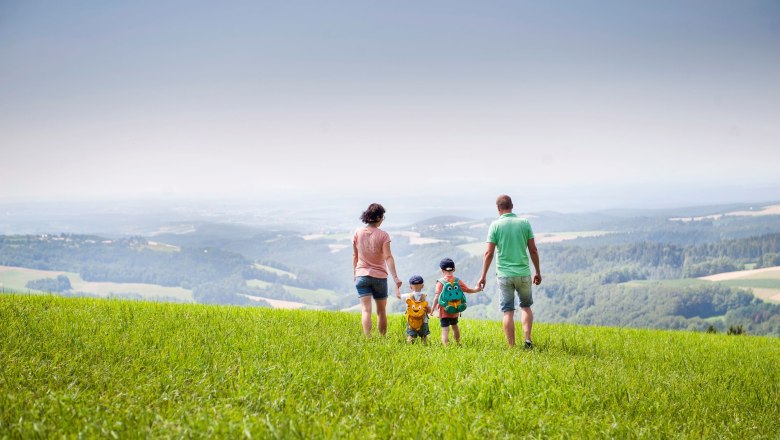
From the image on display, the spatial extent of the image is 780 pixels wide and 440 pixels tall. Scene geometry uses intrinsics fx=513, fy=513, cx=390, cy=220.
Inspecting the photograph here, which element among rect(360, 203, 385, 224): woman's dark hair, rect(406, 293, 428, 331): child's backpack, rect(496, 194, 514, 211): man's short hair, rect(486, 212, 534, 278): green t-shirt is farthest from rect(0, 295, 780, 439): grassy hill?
rect(496, 194, 514, 211): man's short hair

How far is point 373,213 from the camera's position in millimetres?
10336

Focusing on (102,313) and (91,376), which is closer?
(91,376)

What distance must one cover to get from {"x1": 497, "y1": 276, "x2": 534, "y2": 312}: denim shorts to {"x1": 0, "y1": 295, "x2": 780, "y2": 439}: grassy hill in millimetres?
1264

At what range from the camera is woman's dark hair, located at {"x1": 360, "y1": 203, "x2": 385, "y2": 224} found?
1034 cm

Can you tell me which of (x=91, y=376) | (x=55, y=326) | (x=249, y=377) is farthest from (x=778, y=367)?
(x=55, y=326)

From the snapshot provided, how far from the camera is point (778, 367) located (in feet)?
35.6

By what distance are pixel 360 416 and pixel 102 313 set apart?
7408mm

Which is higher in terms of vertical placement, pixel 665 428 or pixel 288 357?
pixel 288 357

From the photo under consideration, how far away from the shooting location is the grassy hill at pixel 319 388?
16.0 ft

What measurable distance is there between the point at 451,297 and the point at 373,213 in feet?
7.68

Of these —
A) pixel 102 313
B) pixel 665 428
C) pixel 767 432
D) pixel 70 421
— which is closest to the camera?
pixel 70 421

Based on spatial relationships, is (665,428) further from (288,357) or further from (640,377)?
(288,357)

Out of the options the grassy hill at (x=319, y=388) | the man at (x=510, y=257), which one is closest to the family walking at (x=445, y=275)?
the man at (x=510, y=257)

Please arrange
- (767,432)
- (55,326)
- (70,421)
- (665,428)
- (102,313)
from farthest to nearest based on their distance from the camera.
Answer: (102,313) < (55,326) < (767,432) < (665,428) < (70,421)
